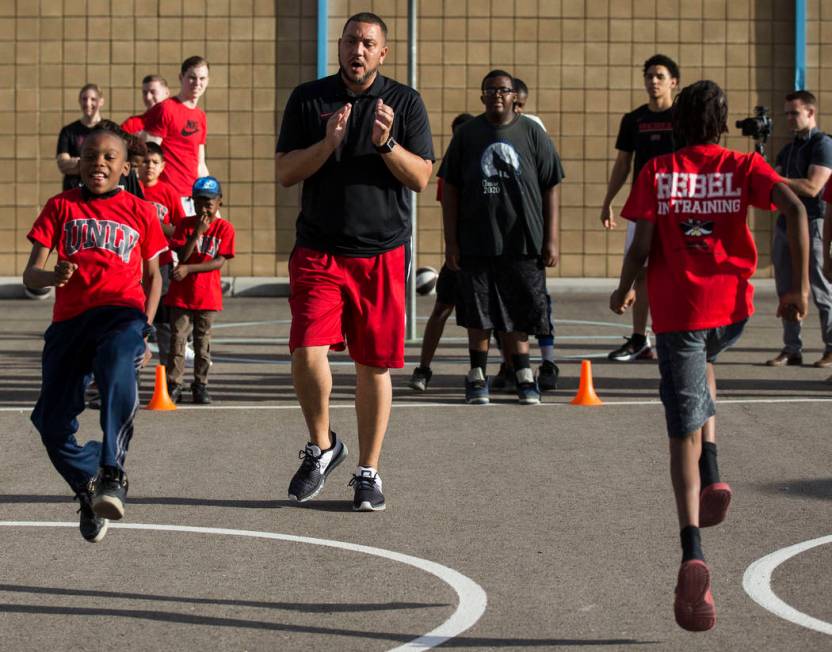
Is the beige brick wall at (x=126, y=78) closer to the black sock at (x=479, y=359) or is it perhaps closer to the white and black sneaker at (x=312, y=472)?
the black sock at (x=479, y=359)

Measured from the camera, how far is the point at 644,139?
13.2 metres

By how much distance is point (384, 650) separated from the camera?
17.0ft

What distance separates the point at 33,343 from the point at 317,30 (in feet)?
27.3

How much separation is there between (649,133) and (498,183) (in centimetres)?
250

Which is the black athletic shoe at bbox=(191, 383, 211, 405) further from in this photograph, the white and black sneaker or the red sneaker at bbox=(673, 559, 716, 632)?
the red sneaker at bbox=(673, 559, 716, 632)

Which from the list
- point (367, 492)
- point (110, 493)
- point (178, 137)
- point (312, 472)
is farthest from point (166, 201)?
point (110, 493)

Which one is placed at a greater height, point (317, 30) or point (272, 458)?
point (317, 30)

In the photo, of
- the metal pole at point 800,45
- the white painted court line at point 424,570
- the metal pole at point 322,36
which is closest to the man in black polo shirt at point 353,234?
the white painted court line at point 424,570

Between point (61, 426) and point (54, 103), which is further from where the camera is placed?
point (54, 103)

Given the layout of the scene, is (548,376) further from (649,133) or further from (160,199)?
(160,199)

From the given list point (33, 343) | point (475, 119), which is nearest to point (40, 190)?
point (33, 343)

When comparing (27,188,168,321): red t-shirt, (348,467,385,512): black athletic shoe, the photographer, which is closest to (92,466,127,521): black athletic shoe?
(27,188,168,321): red t-shirt

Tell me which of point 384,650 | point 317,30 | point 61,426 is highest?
point 317,30

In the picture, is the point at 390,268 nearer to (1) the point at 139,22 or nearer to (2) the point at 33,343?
(2) the point at 33,343
